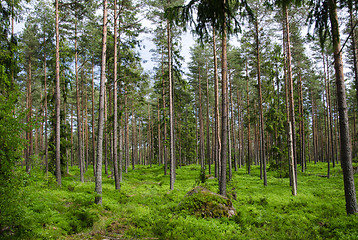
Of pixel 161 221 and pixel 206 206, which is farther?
pixel 206 206

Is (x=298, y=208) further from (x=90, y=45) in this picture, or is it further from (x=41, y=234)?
(x=90, y=45)

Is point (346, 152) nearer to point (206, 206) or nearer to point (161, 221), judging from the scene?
point (206, 206)

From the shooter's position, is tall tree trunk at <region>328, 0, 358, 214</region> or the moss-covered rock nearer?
tall tree trunk at <region>328, 0, 358, 214</region>

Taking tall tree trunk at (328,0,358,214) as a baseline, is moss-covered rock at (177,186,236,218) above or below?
below

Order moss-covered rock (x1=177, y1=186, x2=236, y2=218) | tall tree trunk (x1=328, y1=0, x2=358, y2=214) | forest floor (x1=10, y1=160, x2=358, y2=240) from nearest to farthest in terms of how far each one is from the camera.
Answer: forest floor (x1=10, y1=160, x2=358, y2=240), tall tree trunk (x1=328, y1=0, x2=358, y2=214), moss-covered rock (x1=177, y1=186, x2=236, y2=218)

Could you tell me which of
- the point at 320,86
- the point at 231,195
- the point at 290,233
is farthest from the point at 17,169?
the point at 320,86

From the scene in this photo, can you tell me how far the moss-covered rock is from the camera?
347 inches

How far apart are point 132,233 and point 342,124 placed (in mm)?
8832

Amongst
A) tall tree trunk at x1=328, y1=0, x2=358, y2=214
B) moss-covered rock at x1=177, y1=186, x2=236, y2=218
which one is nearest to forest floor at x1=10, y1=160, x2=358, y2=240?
moss-covered rock at x1=177, y1=186, x2=236, y2=218

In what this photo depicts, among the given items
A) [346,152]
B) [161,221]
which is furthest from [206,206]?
[346,152]

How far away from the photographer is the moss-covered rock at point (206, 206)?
8.82m

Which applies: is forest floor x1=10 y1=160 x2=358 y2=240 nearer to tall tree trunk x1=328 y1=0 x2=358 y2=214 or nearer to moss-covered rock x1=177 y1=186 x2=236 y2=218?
moss-covered rock x1=177 y1=186 x2=236 y2=218

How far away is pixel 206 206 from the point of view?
904cm

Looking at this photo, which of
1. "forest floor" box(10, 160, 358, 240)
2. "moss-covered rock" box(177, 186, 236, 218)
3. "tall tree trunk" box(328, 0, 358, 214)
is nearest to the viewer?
"forest floor" box(10, 160, 358, 240)
